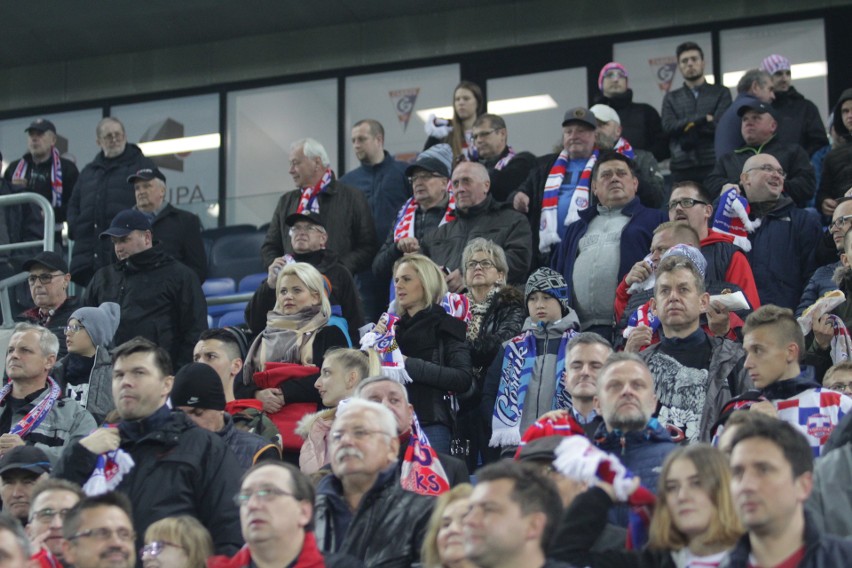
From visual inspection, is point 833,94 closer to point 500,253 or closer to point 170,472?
point 500,253

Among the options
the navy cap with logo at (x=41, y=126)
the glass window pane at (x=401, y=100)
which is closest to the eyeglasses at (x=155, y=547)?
the navy cap with logo at (x=41, y=126)

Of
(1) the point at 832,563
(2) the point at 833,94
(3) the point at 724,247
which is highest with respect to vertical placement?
(2) the point at 833,94

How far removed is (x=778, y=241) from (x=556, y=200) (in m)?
1.65

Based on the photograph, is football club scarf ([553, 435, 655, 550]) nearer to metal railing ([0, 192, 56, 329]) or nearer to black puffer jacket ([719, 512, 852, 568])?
black puffer jacket ([719, 512, 852, 568])

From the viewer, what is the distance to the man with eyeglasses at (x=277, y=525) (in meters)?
5.96

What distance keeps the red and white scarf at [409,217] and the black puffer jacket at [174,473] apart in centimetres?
396

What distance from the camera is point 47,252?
10977 mm

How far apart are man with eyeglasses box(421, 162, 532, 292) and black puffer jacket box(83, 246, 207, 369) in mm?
1709

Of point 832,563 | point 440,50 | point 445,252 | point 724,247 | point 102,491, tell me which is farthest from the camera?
point 440,50

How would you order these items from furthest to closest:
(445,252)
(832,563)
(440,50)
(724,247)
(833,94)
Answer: (440,50)
(833,94)
(445,252)
(724,247)
(832,563)

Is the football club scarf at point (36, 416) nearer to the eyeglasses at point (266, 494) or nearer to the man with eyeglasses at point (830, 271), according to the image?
the eyeglasses at point (266, 494)

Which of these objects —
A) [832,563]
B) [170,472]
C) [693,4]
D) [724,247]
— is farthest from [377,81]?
[832,563]

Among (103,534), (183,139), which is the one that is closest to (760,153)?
(103,534)

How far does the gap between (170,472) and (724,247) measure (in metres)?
4.01
